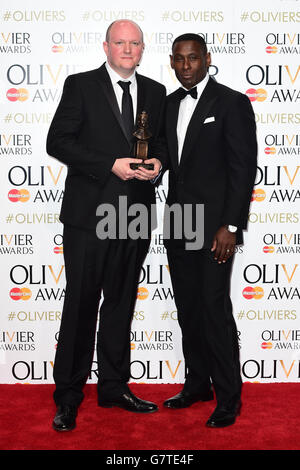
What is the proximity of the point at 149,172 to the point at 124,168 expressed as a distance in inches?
5.1

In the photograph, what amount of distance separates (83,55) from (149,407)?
2.05 metres

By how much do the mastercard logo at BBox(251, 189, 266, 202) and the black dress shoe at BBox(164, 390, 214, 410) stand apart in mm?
1175

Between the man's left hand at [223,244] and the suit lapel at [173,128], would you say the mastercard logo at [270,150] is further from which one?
the man's left hand at [223,244]

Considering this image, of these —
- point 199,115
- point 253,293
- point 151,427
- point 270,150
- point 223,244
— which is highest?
point 199,115

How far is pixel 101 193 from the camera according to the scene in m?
2.73

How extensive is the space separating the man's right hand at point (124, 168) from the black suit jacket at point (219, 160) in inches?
10.9

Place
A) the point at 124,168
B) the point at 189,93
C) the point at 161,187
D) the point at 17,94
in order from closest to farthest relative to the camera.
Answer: the point at 124,168, the point at 189,93, the point at 17,94, the point at 161,187

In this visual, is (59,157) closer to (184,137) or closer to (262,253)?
(184,137)

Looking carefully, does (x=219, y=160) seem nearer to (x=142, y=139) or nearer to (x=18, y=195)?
(x=142, y=139)

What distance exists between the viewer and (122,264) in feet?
9.21

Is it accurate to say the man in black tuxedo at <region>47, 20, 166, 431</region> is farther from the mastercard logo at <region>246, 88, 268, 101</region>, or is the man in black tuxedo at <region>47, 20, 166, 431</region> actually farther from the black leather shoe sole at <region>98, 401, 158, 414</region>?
the mastercard logo at <region>246, 88, 268, 101</region>

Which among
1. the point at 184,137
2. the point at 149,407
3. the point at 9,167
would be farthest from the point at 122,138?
the point at 149,407

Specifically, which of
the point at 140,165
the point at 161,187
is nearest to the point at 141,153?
the point at 140,165
